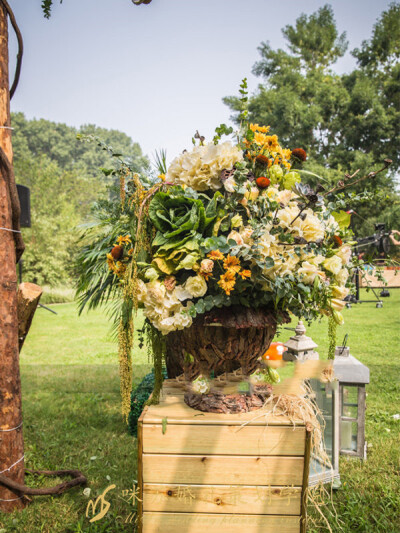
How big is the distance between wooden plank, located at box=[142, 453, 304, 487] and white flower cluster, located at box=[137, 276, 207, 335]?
0.43 m

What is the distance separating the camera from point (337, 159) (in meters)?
15.5

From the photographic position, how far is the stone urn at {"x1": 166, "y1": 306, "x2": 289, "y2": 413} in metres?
1.34

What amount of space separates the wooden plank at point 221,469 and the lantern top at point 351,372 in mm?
1090

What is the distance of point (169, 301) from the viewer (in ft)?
4.30

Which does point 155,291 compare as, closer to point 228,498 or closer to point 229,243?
point 229,243

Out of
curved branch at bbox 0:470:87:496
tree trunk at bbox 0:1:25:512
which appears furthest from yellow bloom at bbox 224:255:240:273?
curved branch at bbox 0:470:87:496

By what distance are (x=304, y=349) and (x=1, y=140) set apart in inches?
71.7

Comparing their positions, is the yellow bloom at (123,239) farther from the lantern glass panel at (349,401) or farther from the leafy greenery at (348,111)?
the leafy greenery at (348,111)

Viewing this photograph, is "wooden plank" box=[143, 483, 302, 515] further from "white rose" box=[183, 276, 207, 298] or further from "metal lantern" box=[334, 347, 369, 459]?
"metal lantern" box=[334, 347, 369, 459]

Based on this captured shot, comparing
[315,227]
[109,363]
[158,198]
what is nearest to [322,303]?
[315,227]

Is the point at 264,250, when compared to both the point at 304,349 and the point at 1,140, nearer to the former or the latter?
the point at 304,349

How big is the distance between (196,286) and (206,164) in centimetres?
39

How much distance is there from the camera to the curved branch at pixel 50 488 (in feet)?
6.70

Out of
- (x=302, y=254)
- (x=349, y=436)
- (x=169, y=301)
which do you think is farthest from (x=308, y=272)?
(x=349, y=436)
